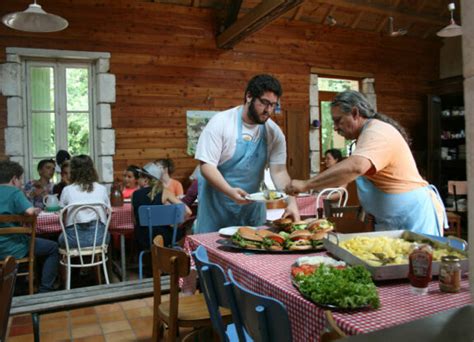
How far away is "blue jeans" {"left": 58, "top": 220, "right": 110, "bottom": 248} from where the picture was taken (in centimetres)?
415

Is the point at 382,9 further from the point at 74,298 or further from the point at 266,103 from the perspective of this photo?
the point at 74,298

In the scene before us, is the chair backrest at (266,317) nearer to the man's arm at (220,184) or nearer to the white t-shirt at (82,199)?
the man's arm at (220,184)

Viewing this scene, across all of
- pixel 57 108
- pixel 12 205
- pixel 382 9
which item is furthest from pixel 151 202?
pixel 382 9

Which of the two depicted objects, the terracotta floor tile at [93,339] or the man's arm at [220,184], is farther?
the terracotta floor tile at [93,339]

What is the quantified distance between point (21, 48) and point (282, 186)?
4.83 meters

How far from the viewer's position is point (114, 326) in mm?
3338

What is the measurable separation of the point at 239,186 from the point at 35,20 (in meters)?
2.86

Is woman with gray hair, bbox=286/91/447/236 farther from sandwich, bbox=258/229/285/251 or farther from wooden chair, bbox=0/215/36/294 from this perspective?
wooden chair, bbox=0/215/36/294

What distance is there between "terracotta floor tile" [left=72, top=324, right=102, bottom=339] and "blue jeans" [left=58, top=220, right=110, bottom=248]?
1.01 metres

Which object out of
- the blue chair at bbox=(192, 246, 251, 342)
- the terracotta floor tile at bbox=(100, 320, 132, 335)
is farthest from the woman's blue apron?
the terracotta floor tile at bbox=(100, 320, 132, 335)

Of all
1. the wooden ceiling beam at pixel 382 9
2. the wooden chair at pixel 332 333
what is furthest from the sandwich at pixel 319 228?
the wooden ceiling beam at pixel 382 9

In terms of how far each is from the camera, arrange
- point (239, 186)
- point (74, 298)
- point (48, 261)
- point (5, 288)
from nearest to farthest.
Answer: point (5, 288) → point (74, 298) → point (239, 186) → point (48, 261)

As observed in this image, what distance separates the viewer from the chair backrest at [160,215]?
4.14 m

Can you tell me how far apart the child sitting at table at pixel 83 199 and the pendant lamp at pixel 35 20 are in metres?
1.32
